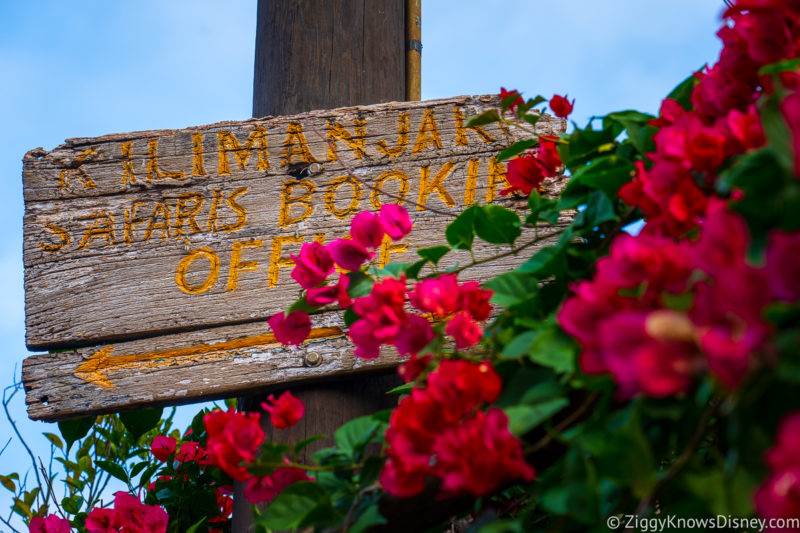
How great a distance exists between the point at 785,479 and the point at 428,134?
114 centimetres

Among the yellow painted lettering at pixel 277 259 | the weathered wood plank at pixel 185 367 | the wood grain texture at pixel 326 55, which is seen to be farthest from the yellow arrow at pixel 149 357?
the wood grain texture at pixel 326 55

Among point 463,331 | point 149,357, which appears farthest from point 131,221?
point 463,331

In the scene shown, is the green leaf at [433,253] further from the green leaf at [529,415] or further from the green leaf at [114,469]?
the green leaf at [114,469]

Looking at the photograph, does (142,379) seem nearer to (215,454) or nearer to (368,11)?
(215,454)

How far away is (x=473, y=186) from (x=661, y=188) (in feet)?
2.40

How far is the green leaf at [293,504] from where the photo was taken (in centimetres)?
Result: 77

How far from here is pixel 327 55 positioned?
5.38 feet

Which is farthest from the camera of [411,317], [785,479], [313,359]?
[313,359]

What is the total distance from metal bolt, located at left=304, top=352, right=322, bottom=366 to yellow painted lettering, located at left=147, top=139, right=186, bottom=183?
19.2 inches

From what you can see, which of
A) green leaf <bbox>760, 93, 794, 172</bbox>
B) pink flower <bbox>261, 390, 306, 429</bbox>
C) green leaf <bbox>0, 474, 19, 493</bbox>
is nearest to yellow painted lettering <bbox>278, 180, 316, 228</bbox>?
pink flower <bbox>261, 390, 306, 429</bbox>

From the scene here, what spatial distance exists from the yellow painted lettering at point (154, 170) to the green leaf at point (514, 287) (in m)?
0.93

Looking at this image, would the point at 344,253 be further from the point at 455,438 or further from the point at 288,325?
the point at 455,438

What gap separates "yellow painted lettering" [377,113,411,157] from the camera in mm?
1440

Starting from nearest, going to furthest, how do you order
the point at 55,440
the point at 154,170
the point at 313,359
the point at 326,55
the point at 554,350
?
1. the point at 554,350
2. the point at 313,359
3. the point at 154,170
4. the point at 326,55
5. the point at 55,440
